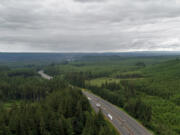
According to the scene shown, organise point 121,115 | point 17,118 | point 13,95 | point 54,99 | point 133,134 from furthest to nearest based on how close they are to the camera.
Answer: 1. point 13,95
2. point 121,115
3. point 54,99
4. point 133,134
5. point 17,118

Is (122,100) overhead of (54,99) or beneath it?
beneath

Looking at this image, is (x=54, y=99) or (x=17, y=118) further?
(x=54, y=99)

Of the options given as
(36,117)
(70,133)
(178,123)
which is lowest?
(178,123)

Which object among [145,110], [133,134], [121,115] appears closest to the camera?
[133,134]

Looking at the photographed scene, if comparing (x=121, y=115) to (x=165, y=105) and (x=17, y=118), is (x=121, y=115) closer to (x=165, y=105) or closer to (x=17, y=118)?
(x=165, y=105)

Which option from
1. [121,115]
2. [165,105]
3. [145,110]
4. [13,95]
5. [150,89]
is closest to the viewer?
[145,110]

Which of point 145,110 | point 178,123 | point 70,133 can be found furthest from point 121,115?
point 70,133

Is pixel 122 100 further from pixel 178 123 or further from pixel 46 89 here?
pixel 46 89

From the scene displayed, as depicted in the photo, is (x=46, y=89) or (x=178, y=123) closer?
(x=178, y=123)

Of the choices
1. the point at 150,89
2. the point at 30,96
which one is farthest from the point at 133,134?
the point at 30,96
